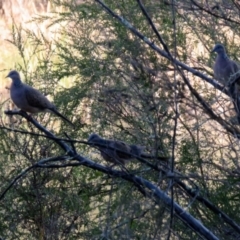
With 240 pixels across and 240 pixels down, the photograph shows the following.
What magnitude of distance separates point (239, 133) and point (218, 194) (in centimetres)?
175

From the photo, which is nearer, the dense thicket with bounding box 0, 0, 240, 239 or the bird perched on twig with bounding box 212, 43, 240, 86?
the bird perched on twig with bounding box 212, 43, 240, 86

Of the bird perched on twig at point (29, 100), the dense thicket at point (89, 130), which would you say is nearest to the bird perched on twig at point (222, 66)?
the dense thicket at point (89, 130)

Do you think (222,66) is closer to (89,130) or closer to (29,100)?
(29,100)

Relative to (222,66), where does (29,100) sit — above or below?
below

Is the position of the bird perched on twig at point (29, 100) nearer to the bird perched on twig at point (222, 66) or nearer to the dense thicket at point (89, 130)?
the dense thicket at point (89, 130)

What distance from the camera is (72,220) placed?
721 cm

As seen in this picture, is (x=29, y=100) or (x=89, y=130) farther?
(x=89, y=130)

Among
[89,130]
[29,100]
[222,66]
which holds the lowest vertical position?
[29,100]

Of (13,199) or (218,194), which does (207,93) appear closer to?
(218,194)

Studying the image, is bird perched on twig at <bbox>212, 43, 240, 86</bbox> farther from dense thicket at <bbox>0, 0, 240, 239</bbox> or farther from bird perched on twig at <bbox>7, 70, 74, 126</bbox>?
bird perched on twig at <bbox>7, 70, 74, 126</bbox>

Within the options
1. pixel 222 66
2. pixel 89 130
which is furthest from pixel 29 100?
pixel 89 130

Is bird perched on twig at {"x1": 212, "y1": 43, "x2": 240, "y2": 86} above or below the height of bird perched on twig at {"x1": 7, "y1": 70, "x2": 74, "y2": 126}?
above

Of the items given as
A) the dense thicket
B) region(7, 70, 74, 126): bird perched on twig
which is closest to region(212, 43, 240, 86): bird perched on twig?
the dense thicket

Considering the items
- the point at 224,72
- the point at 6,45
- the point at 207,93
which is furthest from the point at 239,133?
the point at 6,45
